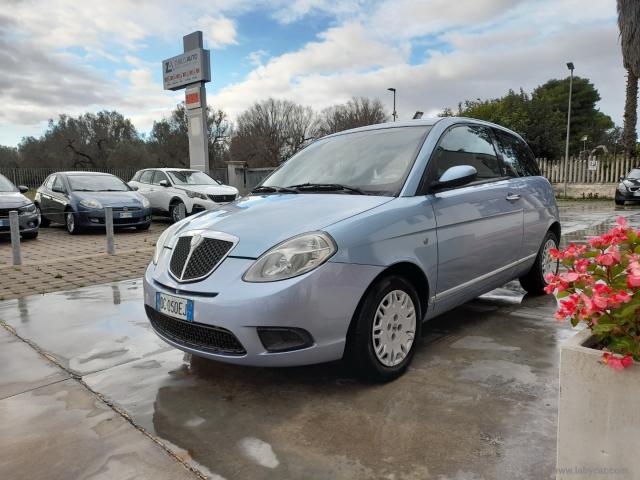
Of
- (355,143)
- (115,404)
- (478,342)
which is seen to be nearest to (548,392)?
(478,342)

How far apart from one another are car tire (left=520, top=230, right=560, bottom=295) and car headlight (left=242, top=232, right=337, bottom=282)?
295cm

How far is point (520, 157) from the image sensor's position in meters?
4.87

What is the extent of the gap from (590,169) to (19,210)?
2220 centimetres

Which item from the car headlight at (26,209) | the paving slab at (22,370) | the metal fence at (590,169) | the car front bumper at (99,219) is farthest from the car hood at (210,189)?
the metal fence at (590,169)

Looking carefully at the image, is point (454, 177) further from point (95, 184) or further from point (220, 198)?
point (95, 184)

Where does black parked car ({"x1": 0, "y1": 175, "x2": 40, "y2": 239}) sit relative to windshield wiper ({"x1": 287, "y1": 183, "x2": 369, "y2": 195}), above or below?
below

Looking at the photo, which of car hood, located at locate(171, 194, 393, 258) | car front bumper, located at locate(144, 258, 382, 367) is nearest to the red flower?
car front bumper, located at locate(144, 258, 382, 367)

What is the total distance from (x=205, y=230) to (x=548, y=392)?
2228mm

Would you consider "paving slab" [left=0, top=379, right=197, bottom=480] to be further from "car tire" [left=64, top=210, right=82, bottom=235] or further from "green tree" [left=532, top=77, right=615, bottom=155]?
"green tree" [left=532, top=77, right=615, bottom=155]

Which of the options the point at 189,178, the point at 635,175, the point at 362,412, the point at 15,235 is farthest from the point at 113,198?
the point at 635,175

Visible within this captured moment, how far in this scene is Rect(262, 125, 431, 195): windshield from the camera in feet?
11.1

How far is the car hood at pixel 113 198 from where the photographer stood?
10984mm

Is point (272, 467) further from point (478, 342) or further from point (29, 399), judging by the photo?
point (478, 342)

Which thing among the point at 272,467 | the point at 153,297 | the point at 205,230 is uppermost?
the point at 205,230
